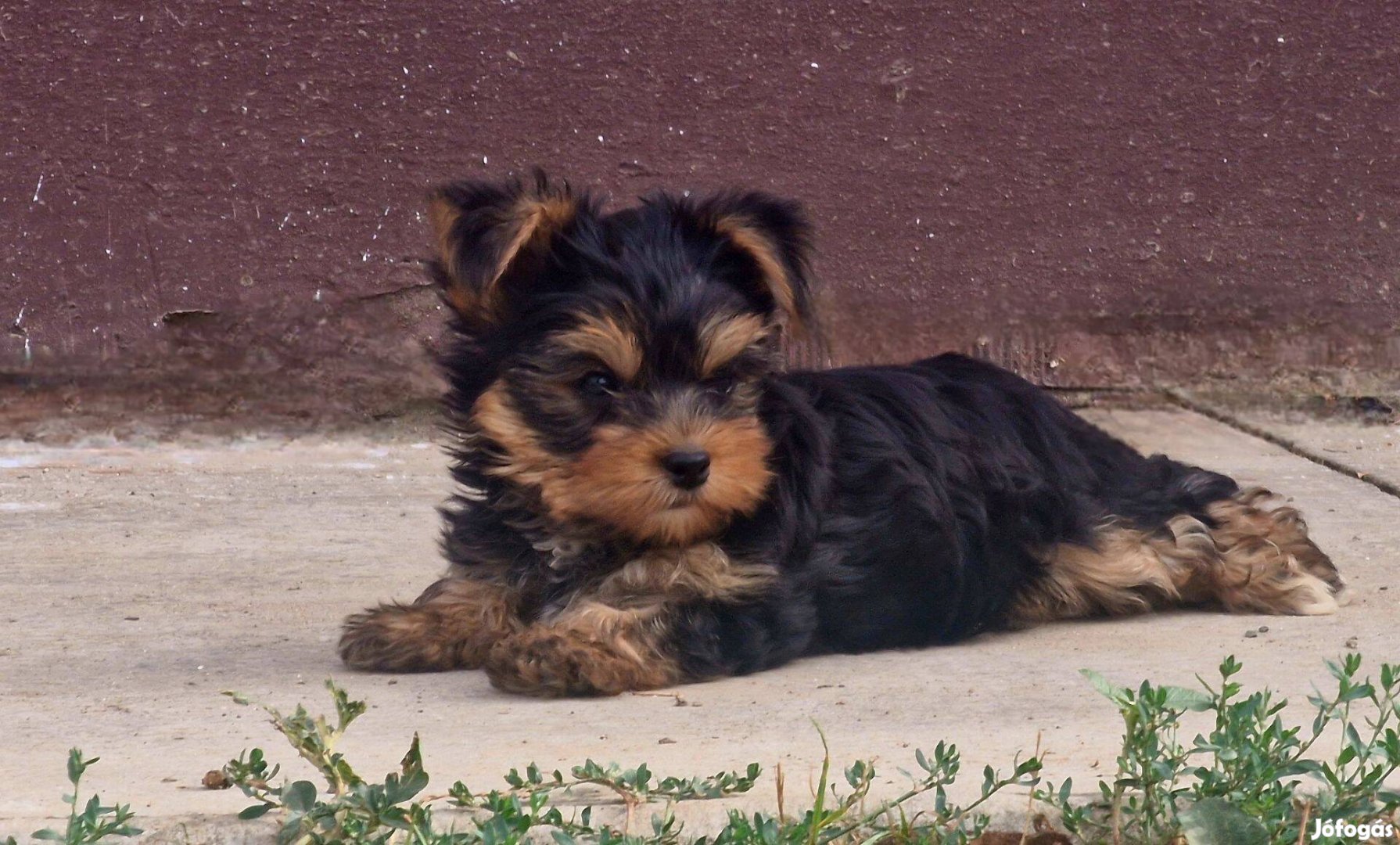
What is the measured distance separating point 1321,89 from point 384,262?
12.9ft

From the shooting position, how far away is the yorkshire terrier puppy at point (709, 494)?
3756mm

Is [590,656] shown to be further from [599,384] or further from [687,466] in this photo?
[599,384]

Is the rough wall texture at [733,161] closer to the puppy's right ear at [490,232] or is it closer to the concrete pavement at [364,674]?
the concrete pavement at [364,674]

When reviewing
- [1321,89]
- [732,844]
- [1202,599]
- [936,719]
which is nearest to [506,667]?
[936,719]

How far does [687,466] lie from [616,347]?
12.0 inches

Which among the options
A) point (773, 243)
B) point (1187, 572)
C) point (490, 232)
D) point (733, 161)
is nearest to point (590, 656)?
point (490, 232)

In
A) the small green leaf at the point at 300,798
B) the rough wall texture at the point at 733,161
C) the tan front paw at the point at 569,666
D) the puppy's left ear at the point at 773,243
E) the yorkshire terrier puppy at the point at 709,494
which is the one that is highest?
the rough wall texture at the point at 733,161

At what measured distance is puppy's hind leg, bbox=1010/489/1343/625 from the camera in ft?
14.3

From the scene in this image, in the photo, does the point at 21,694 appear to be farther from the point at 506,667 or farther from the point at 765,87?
the point at 765,87

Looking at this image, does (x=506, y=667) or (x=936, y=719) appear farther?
(x=506, y=667)

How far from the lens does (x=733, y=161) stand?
23.9ft

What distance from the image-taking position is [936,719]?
338 centimetres

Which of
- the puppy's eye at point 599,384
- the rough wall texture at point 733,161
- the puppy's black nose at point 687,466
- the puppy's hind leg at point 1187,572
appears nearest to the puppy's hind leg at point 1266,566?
the puppy's hind leg at point 1187,572

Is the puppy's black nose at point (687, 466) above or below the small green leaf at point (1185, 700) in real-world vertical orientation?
above
